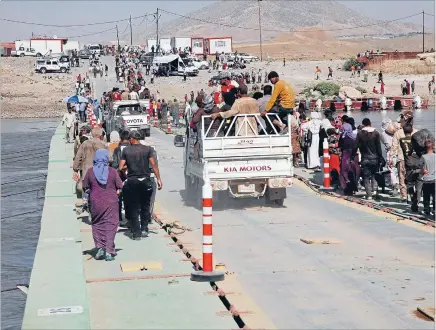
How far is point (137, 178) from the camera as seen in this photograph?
15617 millimetres

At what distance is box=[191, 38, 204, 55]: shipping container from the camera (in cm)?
13350

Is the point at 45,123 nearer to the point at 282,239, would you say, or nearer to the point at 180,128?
the point at 180,128

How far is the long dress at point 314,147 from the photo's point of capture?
2645 cm

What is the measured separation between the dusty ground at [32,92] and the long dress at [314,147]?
59225mm

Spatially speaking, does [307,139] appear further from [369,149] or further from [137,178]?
[137,178]

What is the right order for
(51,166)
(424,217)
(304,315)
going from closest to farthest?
1. (304,315)
2. (424,217)
3. (51,166)

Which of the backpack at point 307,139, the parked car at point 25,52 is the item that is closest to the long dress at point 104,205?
the backpack at point 307,139

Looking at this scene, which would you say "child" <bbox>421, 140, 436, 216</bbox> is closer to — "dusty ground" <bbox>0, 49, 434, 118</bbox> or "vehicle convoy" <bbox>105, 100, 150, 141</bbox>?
"vehicle convoy" <bbox>105, 100, 150, 141</bbox>

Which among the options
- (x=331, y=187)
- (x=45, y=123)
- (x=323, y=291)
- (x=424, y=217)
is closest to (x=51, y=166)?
(x=331, y=187)

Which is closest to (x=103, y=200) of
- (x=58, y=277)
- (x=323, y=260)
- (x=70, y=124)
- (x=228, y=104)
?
(x=58, y=277)

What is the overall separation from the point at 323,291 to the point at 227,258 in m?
2.57

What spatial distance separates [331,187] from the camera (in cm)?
2317

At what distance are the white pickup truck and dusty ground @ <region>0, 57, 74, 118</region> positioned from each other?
6619 cm

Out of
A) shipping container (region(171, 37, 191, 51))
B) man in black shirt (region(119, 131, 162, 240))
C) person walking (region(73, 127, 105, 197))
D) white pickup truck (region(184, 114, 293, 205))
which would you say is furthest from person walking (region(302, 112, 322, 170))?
shipping container (region(171, 37, 191, 51))
